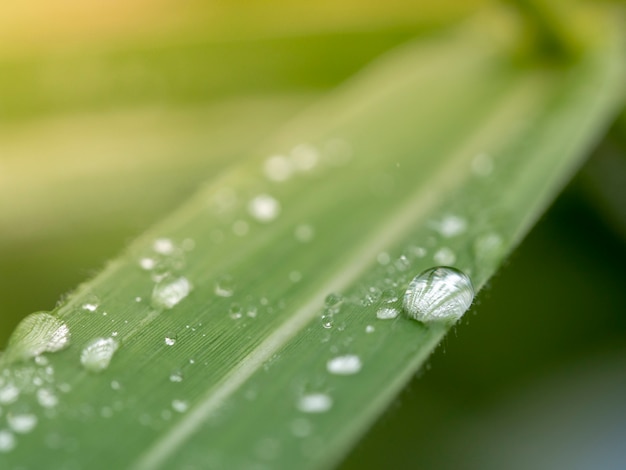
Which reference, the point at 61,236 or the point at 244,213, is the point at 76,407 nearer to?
the point at 244,213

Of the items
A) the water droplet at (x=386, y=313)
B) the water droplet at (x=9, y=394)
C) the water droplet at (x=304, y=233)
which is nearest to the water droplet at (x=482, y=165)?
the water droplet at (x=304, y=233)

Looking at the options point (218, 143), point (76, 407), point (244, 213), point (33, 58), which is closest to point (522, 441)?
point (244, 213)

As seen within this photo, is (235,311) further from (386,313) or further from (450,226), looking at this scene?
(450,226)

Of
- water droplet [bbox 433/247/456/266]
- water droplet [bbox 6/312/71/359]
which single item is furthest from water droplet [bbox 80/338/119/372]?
water droplet [bbox 433/247/456/266]

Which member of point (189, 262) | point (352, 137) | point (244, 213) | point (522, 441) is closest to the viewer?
point (189, 262)

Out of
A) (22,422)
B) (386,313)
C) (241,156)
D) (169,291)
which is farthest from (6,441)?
(241,156)
